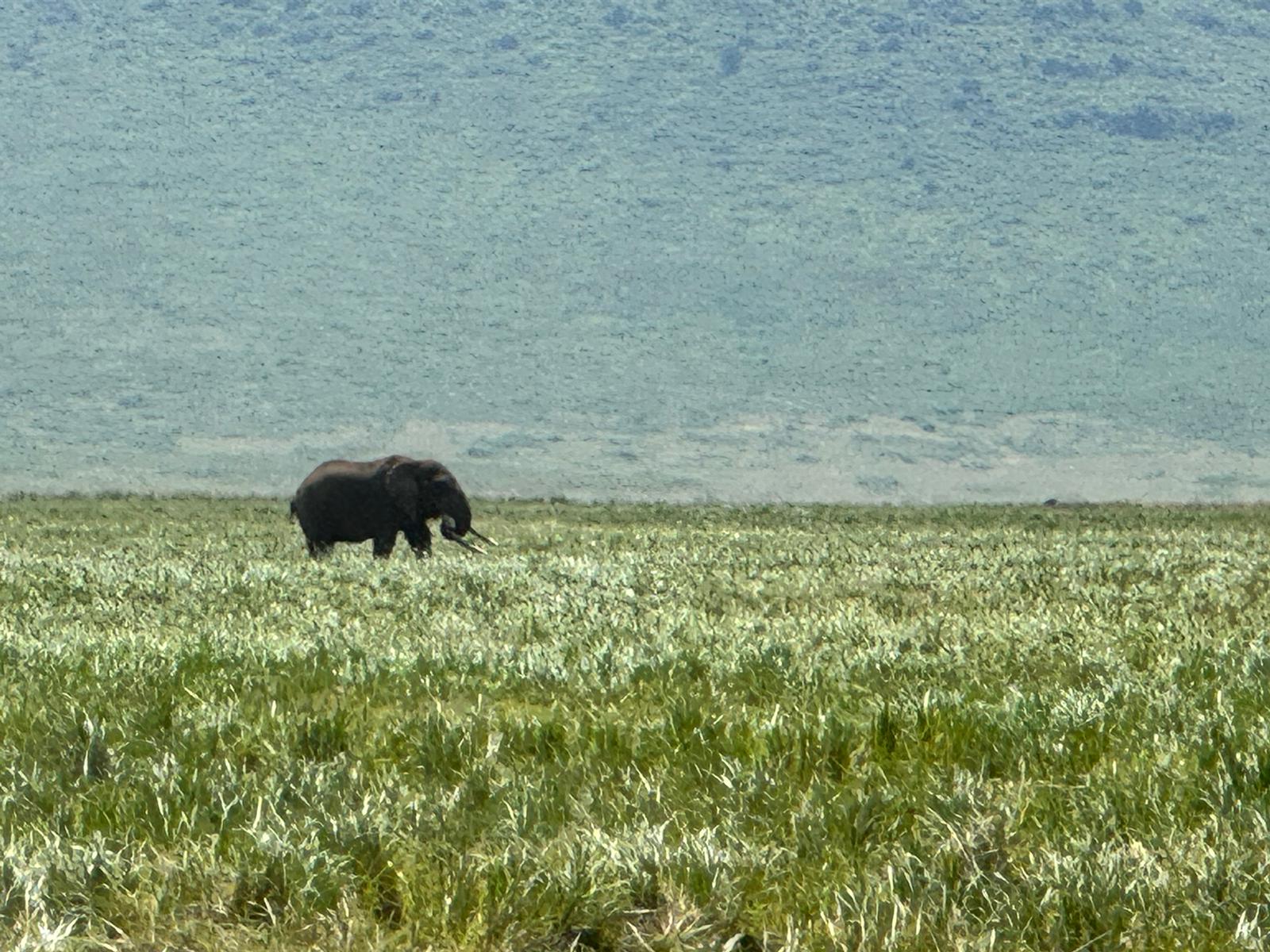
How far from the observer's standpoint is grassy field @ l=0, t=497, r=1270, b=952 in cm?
415

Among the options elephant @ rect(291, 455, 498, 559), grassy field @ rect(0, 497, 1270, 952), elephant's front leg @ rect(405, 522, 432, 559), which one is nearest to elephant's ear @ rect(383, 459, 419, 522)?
elephant @ rect(291, 455, 498, 559)

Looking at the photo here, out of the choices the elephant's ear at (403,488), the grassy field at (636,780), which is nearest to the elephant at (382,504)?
the elephant's ear at (403,488)

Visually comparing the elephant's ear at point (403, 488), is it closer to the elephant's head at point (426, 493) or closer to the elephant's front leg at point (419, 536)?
the elephant's head at point (426, 493)

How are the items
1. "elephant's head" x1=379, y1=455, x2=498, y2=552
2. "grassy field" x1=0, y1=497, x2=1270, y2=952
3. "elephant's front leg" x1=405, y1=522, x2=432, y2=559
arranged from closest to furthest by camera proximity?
1. "grassy field" x1=0, y1=497, x2=1270, y2=952
2. "elephant's front leg" x1=405, y1=522, x2=432, y2=559
3. "elephant's head" x1=379, y1=455, x2=498, y2=552

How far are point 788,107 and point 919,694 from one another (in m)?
153

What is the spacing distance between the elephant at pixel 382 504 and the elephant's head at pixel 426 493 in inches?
0.4

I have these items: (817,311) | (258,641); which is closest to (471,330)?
(817,311)

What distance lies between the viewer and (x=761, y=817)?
16.3 ft

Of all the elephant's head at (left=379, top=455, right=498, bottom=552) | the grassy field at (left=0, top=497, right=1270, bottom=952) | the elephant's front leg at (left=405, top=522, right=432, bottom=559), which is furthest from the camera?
the elephant's head at (left=379, top=455, right=498, bottom=552)

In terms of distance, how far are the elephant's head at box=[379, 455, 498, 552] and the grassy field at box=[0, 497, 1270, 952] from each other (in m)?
12.4

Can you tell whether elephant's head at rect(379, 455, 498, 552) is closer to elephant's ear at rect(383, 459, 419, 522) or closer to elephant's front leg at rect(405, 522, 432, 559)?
elephant's ear at rect(383, 459, 419, 522)

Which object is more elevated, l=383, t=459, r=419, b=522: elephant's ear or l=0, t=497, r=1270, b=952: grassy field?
l=0, t=497, r=1270, b=952: grassy field

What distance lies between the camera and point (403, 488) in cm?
2458

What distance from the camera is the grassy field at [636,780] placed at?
4.15m
